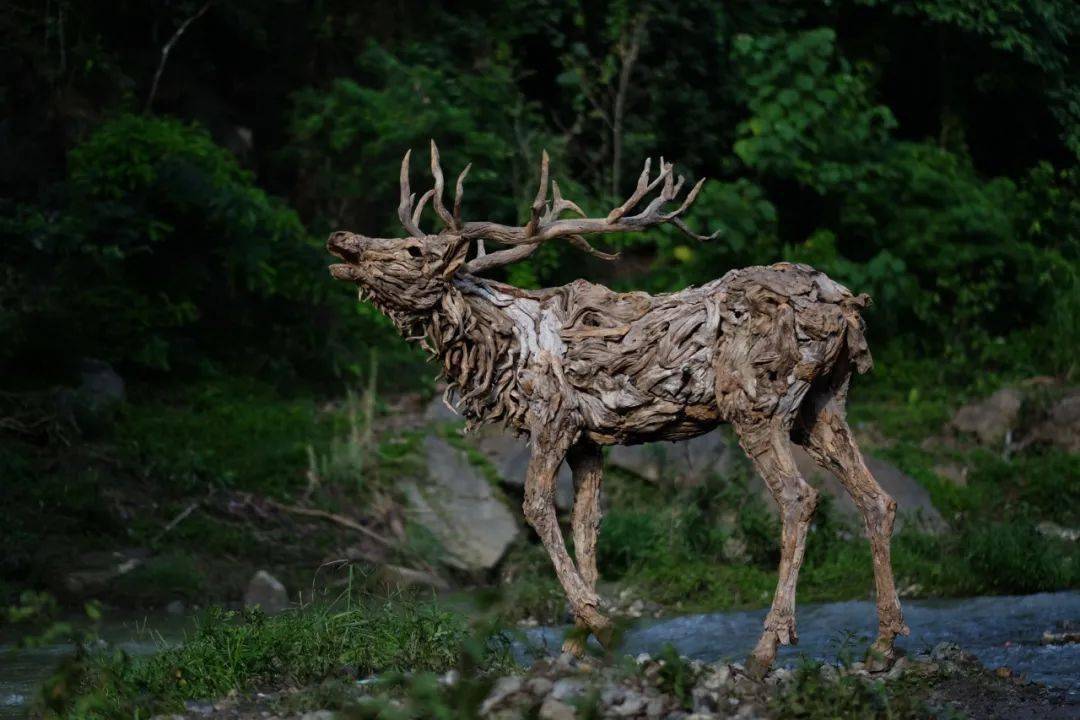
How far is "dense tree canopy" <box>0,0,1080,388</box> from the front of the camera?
1411 centimetres

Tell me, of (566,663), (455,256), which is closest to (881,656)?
(566,663)

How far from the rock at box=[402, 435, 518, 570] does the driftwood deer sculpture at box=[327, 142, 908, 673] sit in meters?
4.40

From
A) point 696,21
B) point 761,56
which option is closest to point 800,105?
point 761,56

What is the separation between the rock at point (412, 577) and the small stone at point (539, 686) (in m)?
4.27

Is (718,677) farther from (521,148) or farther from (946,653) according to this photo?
(521,148)

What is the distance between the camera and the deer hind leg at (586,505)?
6989 millimetres

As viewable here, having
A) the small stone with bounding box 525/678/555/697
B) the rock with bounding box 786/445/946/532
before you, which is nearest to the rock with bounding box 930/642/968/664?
the small stone with bounding box 525/678/555/697

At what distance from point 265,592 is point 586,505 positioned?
13.2ft

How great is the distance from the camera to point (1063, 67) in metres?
16.4

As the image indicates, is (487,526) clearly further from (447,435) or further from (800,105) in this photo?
(800,105)

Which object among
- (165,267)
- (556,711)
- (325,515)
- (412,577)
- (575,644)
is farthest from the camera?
(165,267)

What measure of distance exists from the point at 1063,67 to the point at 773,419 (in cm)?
1154

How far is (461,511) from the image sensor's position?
11938 millimetres

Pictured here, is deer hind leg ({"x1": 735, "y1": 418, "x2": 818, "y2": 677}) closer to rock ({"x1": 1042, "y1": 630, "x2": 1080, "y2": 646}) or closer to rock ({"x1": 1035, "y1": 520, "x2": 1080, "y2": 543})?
rock ({"x1": 1042, "y1": 630, "x2": 1080, "y2": 646})
